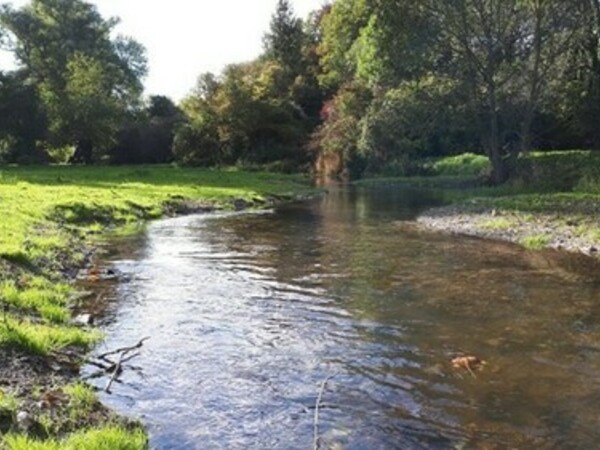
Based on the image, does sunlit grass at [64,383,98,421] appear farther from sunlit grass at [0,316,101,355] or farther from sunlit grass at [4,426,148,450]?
sunlit grass at [0,316,101,355]

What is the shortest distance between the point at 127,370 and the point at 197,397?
1418 mm

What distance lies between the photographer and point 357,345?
10.4 metres

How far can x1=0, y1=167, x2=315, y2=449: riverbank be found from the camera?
21.9 ft

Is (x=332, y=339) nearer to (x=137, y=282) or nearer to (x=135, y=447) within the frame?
(x=135, y=447)

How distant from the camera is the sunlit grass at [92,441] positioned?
6.02m

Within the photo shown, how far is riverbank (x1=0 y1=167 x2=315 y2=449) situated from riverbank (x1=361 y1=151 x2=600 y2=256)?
11.3 m

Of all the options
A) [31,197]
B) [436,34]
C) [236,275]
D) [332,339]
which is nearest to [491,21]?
[436,34]

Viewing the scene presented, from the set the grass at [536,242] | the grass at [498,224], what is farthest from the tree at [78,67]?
the grass at [536,242]

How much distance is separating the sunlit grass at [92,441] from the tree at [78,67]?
6051cm

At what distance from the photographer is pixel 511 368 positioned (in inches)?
368

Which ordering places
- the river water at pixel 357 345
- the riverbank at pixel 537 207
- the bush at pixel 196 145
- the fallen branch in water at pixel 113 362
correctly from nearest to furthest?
the river water at pixel 357 345
the fallen branch in water at pixel 113 362
the riverbank at pixel 537 207
the bush at pixel 196 145

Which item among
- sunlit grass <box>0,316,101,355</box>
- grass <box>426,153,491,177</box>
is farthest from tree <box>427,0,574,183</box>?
sunlit grass <box>0,316,101,355</box>

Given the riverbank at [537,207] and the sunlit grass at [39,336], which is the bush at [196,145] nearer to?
the riverbank at [537,207]

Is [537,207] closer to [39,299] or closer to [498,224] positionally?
[498,224]
